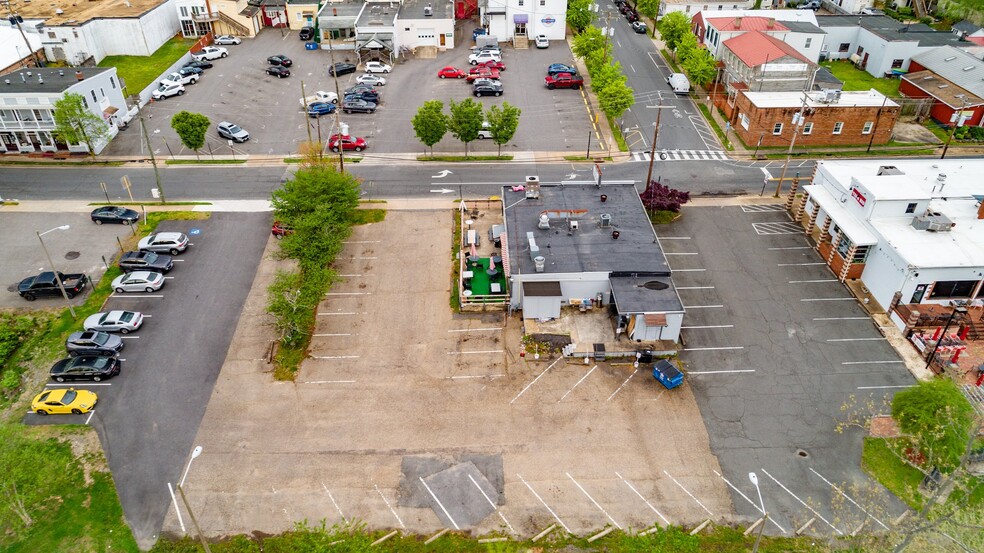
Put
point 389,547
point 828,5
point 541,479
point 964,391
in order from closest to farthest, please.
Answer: point 389,547 < point 541,479 < point 964,391 < point 828,5

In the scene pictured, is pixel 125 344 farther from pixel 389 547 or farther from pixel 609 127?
pixel 609 127

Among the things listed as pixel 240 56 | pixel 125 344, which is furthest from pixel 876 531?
pixel 240 56

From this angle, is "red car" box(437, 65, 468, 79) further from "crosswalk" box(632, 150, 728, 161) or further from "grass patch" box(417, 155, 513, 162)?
"crosswalk" box(632, 150, 728, 161)

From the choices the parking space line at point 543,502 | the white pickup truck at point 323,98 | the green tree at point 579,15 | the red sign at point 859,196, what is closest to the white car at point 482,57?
the green tree at point 579,15

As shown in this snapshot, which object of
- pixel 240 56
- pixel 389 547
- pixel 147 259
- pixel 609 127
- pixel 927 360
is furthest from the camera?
pixel 240 56

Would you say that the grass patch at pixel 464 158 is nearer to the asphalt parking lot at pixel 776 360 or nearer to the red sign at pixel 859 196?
the asphalt parking lot at pixel 776 360

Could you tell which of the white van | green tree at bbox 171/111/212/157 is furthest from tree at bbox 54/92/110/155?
the white van
